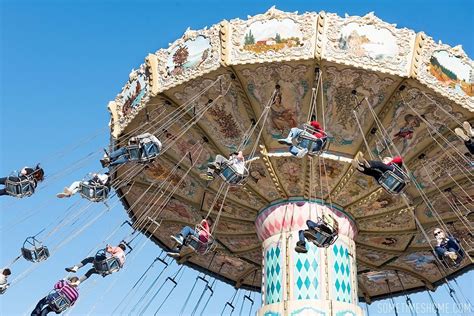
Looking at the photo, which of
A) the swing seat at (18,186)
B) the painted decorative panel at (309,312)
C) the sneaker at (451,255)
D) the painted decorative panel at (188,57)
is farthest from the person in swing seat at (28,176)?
the sneaker at (451,255)

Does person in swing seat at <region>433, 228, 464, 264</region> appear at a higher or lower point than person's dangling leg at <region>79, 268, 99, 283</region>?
higher

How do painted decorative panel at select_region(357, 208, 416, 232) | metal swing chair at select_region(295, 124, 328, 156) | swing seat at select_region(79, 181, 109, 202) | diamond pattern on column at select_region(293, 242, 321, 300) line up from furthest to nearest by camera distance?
painted decorative panel at select_region(357, 208, 416, 232) < diamond pattern on column at select_region(293, 242, 321, 300) < swing seat at select_region(79, 181, 109, 202) < metal swing chair at select_region(295, 124, 328, 156)

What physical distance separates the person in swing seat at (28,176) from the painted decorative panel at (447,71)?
5.80m

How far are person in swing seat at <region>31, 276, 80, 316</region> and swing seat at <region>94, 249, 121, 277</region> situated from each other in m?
0.40

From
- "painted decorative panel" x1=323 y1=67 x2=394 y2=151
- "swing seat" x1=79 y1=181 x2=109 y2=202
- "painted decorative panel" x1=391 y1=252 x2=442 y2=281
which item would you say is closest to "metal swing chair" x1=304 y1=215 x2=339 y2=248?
"painted decorative panel" x1=323 y1=67 x2=394 y2=151

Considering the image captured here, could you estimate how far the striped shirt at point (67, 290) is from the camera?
416 inches

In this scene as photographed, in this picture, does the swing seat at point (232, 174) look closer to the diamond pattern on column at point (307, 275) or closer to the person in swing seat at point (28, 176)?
the diamond pattern on column at point (307, 275)

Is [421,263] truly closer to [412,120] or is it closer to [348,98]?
[412,120]

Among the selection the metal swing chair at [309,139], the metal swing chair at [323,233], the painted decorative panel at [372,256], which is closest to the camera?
the metal swing chair at [309,139]

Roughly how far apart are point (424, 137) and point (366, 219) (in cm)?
210

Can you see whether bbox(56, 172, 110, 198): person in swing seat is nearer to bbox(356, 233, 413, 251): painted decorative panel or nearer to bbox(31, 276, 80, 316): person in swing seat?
bbox(31, 276, 80, 316): person in swing seat

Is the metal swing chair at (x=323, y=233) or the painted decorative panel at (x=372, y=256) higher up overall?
the painted decorative panel at (x=372, y=256)

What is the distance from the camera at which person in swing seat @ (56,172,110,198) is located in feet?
33.9

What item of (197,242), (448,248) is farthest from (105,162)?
(448,248)
